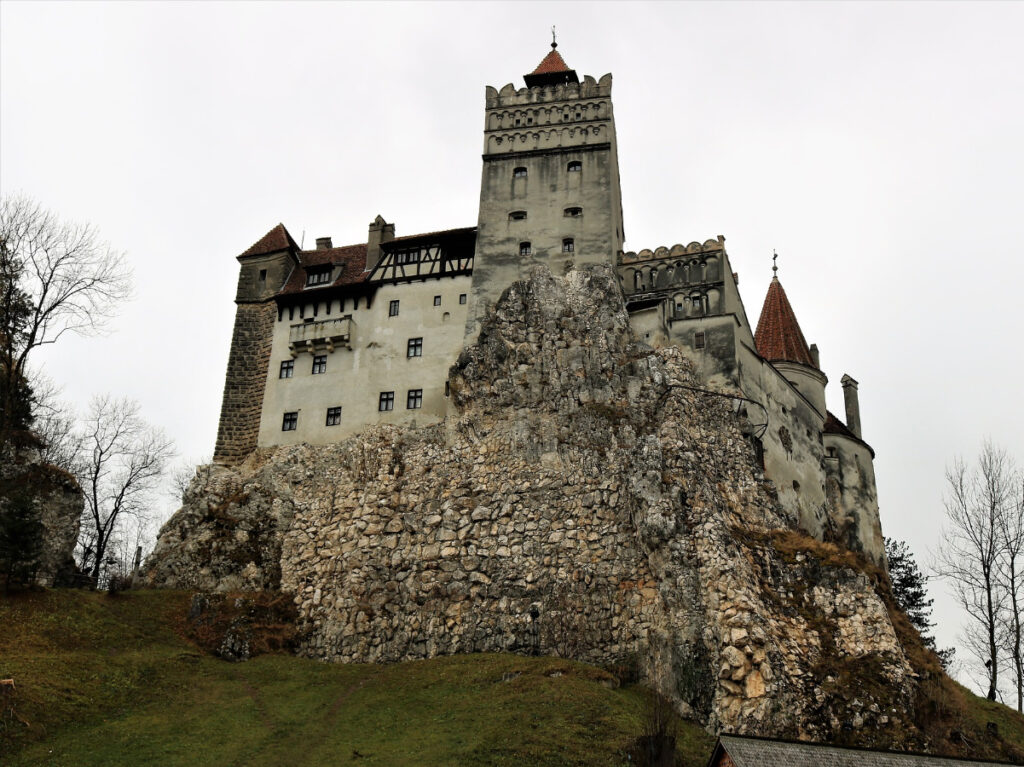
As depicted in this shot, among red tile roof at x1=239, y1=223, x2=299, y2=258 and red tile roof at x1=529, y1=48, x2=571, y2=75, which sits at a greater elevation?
red tile roof at x1=529, y1=48, x2=571, y2=75

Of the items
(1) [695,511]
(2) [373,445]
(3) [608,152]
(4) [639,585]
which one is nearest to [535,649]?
(4) [639,585]

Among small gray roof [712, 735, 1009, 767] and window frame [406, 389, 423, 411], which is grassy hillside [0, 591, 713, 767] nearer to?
small gray roof [712, 735, 1009, 767]

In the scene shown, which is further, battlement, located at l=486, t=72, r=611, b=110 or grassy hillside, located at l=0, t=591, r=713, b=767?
battlement, located at l=486, t=72, r=611, b=110

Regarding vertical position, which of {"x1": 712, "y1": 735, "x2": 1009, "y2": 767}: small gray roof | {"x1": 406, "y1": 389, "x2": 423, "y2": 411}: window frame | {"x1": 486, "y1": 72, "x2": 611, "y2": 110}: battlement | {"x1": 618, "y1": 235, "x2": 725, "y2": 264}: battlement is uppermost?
{"x1": 486, "y1": 72, "x2": 611, "y2": 110}: battlement

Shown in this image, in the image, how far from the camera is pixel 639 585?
1663 inches

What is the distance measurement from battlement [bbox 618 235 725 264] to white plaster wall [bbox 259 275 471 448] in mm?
9279

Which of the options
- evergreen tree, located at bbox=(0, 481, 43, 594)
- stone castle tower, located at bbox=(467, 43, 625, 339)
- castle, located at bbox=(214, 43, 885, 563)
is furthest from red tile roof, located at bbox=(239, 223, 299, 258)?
evergreen tree, located at bbox=(0, 481, 43, 594)

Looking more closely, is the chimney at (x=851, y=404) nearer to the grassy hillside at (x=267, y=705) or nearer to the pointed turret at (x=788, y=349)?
the pointed turret at (x=788, y=349)

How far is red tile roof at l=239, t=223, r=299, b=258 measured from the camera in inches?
2356

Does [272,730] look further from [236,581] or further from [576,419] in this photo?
[576,419]

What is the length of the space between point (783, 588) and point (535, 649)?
10709mm

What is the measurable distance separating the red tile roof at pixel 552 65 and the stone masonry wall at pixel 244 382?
868 inches

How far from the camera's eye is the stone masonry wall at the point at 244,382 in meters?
54.2

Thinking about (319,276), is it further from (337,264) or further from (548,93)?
(548,93)
